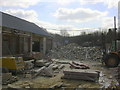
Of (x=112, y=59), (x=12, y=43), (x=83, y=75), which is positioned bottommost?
(x=83, y=75)

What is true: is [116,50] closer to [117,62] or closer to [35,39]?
[117,62]

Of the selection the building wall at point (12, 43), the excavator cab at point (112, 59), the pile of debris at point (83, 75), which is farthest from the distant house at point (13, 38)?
the pile of debris at point (83, 75)

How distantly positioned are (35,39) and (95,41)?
64.9 ft

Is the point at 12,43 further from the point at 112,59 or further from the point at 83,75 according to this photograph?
the point at 83,75

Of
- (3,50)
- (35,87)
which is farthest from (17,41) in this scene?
(35,87)

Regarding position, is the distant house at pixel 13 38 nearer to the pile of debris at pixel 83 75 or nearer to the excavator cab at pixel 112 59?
the excavator cab at pixel 112 59

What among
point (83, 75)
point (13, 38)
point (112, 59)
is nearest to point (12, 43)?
point (13, 38)

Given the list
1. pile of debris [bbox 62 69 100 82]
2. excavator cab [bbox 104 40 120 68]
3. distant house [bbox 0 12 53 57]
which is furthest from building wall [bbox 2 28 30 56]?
excavator cab [bbox 104 40 120 68]

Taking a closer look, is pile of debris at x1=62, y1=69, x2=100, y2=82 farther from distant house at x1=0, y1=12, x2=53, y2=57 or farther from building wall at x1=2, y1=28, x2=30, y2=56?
building wall at x1=2, y1=28, x2=30, y2=56

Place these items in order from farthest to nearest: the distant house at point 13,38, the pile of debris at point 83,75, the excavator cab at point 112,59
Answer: the distant house at point 13,38, the excavator cab at point 112,59, the pile of debris at point 83,75

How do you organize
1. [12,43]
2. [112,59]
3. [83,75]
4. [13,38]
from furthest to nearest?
[13,38]
[12,43]
[112,59]
[83,75]

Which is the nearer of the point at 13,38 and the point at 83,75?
the point at 83,75

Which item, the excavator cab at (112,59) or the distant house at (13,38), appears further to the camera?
the distant house at (13,38)

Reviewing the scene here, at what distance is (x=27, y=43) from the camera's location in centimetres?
2638
